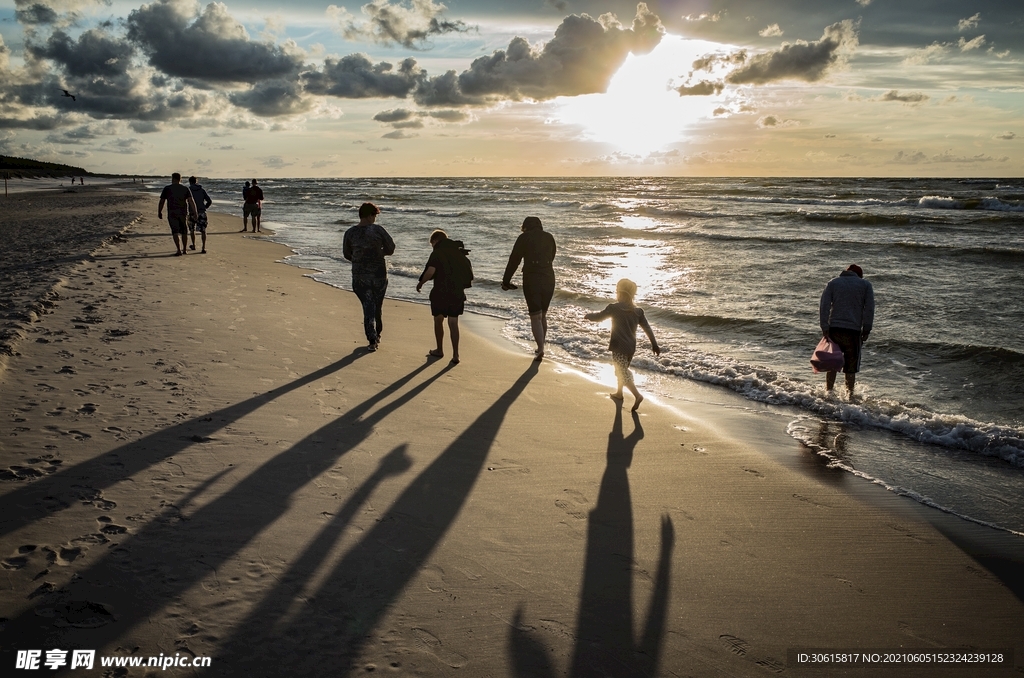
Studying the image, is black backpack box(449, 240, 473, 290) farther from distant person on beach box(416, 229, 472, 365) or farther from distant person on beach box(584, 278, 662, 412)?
distant person on beach box(584, 278, 662, 412)

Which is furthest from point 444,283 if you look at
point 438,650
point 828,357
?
point 438,650

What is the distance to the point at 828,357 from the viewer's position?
275 inches

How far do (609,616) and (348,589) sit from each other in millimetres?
1312

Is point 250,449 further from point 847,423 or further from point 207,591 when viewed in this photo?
point 847,423

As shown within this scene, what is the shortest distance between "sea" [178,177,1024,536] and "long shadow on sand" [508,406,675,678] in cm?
254

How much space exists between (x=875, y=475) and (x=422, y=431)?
3847 millimetres

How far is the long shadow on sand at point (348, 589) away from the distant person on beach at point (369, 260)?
3847 millimetres

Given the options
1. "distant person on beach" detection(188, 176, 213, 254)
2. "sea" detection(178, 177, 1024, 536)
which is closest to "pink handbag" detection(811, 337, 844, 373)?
"sea" detection(178, 177, 1024, 536)

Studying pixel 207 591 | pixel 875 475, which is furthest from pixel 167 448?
pixel 875 475

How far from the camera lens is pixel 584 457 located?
5.13m

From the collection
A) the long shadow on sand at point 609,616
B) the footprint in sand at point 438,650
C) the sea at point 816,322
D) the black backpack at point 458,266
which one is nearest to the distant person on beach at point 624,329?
the sea at point 816,322

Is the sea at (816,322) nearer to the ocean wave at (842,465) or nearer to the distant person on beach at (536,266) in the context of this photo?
the ocean wave at (842,465)

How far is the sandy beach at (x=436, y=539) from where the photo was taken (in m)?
2.82

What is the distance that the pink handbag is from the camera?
6.95m
